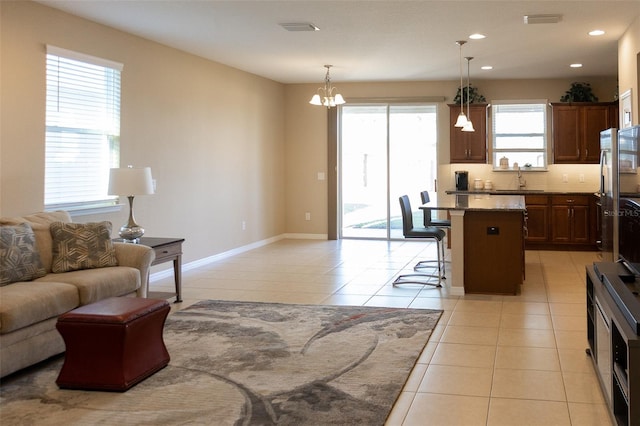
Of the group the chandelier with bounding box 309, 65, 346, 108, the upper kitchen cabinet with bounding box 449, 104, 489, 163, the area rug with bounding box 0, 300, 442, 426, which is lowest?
the area rug with bounding box 0, 300, 442, 426

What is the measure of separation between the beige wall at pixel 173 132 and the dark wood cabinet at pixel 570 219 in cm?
440

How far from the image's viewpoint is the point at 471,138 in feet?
32.3

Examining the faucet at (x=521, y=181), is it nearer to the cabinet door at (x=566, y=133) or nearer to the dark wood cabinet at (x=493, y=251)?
the cabinet door at (x=566, y=133)

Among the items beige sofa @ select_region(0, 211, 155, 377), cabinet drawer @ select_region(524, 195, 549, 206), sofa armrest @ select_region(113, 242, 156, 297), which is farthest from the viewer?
cabinet drawer @ select_region(524, 195, 549, 206)

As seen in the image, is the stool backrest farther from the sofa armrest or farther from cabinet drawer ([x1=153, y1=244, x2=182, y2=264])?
the sofa armrest

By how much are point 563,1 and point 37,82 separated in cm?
447

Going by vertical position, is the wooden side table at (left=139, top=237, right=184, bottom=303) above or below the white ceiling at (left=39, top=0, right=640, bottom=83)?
below

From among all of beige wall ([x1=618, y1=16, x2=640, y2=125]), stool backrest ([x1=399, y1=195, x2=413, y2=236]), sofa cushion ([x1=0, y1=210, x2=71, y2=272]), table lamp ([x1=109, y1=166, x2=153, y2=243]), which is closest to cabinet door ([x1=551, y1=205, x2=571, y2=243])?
beige wall ([x1=618, y1=16, x2=640, y2=125])

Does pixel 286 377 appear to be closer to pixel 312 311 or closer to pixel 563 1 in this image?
pixel 312 311

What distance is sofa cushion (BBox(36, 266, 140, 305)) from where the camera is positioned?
4.17 m

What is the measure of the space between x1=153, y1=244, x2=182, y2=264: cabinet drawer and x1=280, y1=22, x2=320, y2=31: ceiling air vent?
94.5 inches

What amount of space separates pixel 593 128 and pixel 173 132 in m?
6.12

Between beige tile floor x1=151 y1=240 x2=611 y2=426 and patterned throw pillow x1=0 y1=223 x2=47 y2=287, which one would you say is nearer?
beige tile floor x1=151 y1=240 x2=611 y2=426

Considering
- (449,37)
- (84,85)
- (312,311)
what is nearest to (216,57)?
(84,85)
